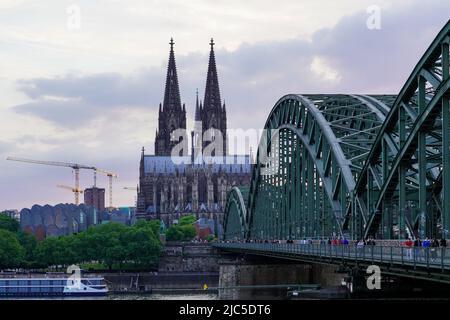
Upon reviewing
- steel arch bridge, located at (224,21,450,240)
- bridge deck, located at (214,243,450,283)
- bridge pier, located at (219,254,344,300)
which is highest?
steel arch bridge, located at (224,21,450,240)

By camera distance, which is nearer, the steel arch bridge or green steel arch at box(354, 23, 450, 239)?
green steel arch at box(354, 23, 450, 239)

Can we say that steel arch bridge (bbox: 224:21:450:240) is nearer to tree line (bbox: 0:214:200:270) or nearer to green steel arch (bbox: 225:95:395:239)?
green steel arch (bbox: 225:95:395:239)

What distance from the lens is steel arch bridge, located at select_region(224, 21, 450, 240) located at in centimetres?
5253

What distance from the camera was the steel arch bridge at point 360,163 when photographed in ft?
172

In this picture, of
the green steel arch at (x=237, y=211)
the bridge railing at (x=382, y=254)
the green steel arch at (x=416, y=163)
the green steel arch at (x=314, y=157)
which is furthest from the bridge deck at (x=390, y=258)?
the green steel arch at (x=237, y=211)

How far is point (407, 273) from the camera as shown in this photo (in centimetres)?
4434

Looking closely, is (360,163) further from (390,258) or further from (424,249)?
(424,249)

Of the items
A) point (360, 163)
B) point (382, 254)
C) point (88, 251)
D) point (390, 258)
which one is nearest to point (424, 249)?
point (390, 258)

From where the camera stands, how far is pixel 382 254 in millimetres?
48656

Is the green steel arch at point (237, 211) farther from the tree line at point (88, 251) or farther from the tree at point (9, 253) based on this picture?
the tree at point (9, 253)

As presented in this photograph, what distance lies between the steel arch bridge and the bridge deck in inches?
105

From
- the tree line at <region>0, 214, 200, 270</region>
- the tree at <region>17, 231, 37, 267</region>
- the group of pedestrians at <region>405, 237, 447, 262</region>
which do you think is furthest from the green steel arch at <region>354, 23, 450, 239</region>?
the tree at <region>17, 231, 37, 267</region>

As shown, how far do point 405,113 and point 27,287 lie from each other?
2663 inches
